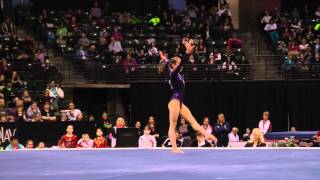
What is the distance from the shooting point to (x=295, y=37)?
2214cm

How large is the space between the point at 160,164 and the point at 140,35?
13.4 m

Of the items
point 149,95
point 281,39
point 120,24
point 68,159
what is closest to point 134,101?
point 149,95

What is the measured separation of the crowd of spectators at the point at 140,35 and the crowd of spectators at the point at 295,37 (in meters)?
1.23

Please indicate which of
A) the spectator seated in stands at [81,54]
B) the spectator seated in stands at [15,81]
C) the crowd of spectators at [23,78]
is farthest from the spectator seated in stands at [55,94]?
the spectator seated in stands at [81,54]

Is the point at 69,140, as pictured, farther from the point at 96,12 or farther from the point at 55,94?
the point at 96,12

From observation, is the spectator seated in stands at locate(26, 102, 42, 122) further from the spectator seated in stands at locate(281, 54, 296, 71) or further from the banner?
the spectator seated in stands at locate(281, 54, 296, 71)

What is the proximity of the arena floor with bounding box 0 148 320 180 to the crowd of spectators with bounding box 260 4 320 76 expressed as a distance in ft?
29.8

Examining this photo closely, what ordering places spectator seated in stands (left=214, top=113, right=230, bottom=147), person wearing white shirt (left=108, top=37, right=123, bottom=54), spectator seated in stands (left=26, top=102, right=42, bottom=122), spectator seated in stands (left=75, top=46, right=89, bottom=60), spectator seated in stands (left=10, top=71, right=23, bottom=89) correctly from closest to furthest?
spectator seated in stands (left=214, top=113, right=230, bottom=147), spectator seated in stands (left=26, top=102, right=42, bottom=122), spectator seated in stands (left=10, top=71, right=23, bottom=89), spectator seated in stands (left=75, top=46, right=89, bottom=60), person wearing white shirt (left=108, top=37, right=123, bottom=54)

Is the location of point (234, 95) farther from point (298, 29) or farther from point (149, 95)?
point (298, 29)

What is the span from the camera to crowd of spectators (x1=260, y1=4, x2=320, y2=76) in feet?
64.0

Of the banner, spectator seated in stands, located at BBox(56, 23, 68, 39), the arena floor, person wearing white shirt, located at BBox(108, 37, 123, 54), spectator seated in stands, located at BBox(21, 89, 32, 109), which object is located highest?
spectator seated in stands, located at BBox(56, 23, 68, 39)

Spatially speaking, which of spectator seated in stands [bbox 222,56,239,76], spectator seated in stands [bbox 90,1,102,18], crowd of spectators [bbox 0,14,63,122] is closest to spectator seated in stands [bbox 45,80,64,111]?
crowd of spectators [bbox 0,14,63,122]

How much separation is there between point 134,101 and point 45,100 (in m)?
2.63

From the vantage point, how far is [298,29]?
22688 mm
